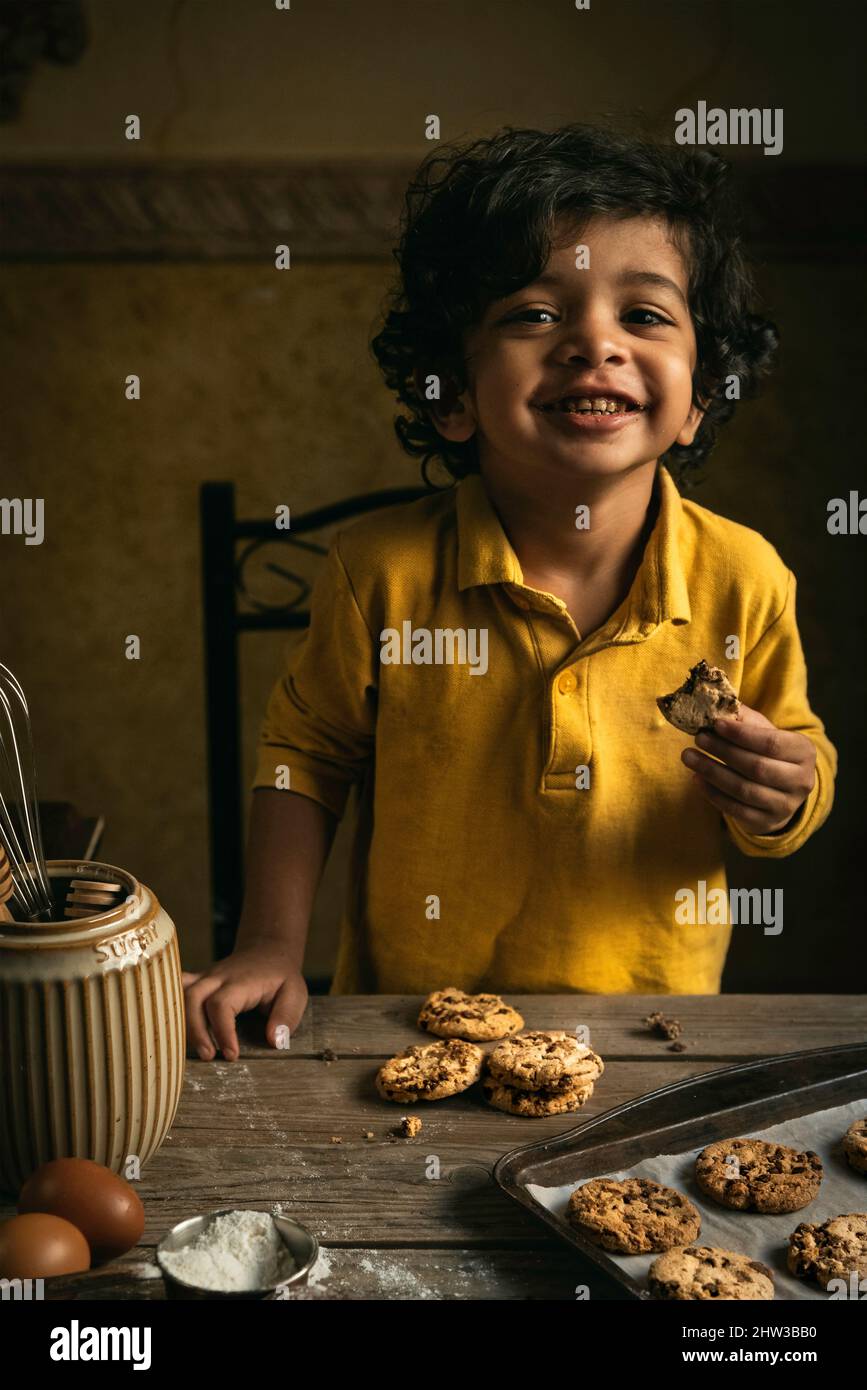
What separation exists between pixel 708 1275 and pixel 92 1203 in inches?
12.3

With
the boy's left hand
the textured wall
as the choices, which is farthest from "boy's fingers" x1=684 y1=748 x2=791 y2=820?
the textured wall

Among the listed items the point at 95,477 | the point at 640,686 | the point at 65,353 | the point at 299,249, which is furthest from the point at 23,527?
the point at 640,686

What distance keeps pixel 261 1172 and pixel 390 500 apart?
82 centimetres

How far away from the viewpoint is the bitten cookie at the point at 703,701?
0.98 m

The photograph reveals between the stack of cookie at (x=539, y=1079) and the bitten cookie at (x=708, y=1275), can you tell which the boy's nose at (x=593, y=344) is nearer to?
the stack of cookie at (x=539, y=1079)

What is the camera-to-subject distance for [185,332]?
2018 mm

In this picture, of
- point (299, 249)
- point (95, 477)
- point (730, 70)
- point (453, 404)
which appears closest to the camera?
point (453, 404)

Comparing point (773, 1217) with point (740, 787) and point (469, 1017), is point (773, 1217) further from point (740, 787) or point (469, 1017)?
point (740, 787)

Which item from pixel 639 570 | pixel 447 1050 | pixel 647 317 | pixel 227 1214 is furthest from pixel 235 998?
pixel 647 317

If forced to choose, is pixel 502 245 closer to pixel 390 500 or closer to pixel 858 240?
pixel 390 500

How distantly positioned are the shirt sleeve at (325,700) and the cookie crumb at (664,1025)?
37 cm

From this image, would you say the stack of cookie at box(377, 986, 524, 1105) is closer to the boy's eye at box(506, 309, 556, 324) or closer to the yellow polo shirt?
the yellow polo shirt

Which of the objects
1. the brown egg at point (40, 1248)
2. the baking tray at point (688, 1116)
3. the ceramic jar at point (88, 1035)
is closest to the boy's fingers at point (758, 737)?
the baking tray at point (688, 1116)

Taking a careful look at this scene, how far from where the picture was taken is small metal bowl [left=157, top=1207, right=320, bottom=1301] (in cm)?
62
